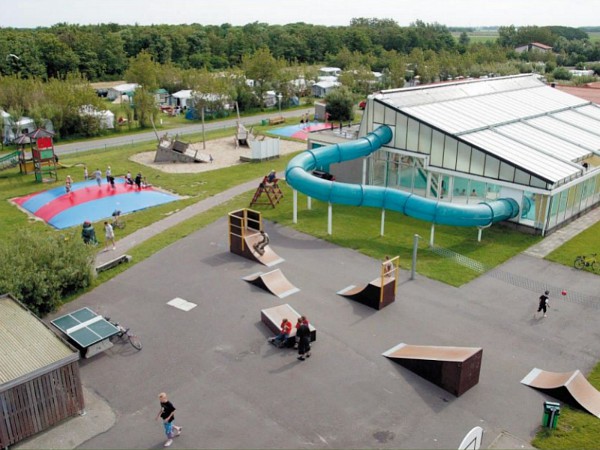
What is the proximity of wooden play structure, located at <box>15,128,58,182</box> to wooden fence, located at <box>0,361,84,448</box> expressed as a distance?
28672mm

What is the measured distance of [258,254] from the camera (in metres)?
25.4

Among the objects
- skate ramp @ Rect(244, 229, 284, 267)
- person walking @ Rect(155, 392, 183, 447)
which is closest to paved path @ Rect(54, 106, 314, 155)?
skate ramp @ Rect(244, 229, 284, 267)

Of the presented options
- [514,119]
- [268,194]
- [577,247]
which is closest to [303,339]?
[577,247]

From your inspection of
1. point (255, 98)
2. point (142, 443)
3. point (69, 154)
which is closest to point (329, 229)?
point (142, 443)

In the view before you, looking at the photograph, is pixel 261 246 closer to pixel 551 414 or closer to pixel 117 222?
pixel 117 222

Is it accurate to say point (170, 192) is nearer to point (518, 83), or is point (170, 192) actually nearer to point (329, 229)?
point (329, 229)

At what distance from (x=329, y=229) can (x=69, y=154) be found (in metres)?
31.3

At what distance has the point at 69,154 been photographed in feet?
164

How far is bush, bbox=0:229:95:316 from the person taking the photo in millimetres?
19516

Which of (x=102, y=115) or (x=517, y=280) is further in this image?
(x=102, y=115)

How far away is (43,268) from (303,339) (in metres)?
10.3

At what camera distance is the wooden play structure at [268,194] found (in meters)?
33.3

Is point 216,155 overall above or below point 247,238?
below

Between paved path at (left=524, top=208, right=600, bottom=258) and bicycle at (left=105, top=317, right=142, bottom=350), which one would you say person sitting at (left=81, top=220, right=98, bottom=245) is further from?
paved path at (left=524, top=208, right=600, bottom=258)
